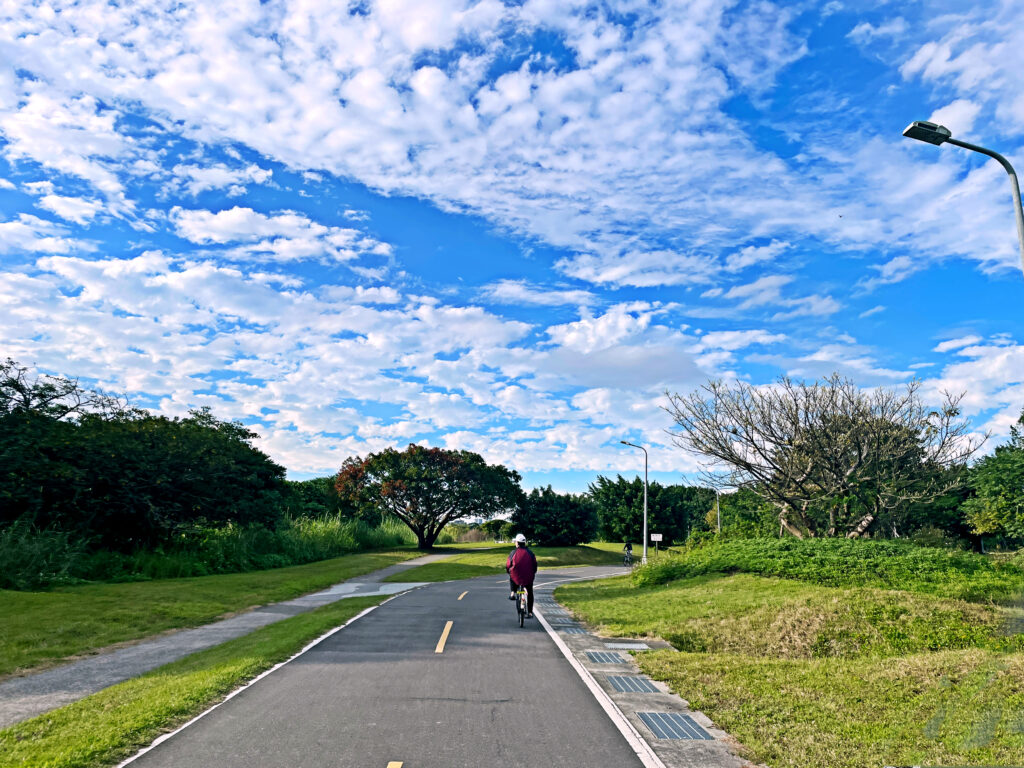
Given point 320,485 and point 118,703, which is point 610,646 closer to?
point 118,703

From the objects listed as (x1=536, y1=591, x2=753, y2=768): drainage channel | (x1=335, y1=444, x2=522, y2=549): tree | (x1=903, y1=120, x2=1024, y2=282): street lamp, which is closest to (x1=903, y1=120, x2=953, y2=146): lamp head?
(x1=903, y1=120, x2=1024, y2=282): street lamp

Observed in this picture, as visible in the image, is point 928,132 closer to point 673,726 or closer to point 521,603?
point 673,726

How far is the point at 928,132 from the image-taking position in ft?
29.9

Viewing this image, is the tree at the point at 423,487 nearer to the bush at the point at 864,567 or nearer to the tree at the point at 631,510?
the tree at the point at 631,510

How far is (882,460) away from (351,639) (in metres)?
23.4

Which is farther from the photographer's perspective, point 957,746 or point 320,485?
point 320,485

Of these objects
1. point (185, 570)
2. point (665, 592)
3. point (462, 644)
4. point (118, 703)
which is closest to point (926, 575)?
point (665, 592)

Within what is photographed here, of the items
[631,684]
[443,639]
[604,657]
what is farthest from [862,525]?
[631,684]

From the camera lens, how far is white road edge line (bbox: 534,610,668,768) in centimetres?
601

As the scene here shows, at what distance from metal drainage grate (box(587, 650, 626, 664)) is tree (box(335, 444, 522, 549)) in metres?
43.7

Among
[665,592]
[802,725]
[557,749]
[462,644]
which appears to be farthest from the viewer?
[665,592]

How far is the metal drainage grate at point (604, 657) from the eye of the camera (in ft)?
35.7

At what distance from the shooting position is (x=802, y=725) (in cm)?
709

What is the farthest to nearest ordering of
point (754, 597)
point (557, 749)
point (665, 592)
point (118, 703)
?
point (665, 592), point (754, 597), point (118, 703), point (557, 749)
